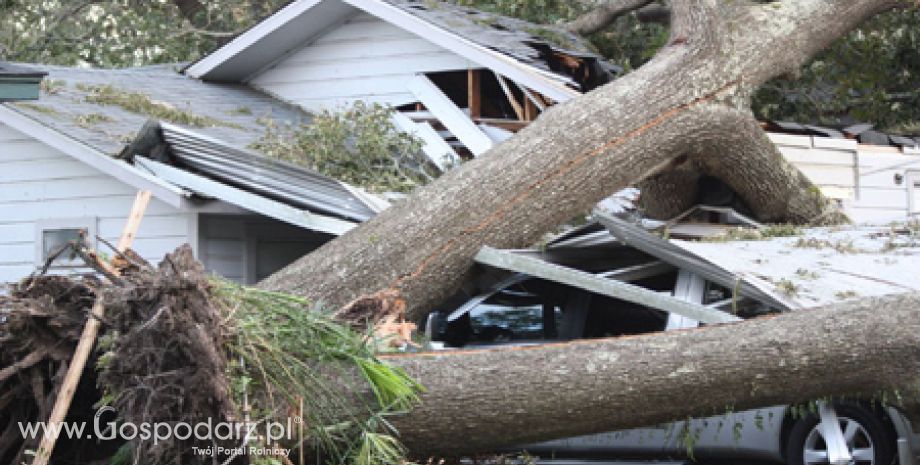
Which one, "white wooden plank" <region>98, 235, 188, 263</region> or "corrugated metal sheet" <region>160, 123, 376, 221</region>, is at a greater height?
"corrugated metal sheet" <region>160, 123, 376, 221</region>

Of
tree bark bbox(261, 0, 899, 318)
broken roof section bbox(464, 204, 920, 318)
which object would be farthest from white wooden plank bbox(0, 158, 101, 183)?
broken roof section bbox(464, 204, 920, 318)

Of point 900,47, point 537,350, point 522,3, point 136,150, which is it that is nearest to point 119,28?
point 522,3

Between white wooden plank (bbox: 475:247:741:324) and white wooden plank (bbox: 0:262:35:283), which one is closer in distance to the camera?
white wooden plank (bbox: 475:247:741:324)

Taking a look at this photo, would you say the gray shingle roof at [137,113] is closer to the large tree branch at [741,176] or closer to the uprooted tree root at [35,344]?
the large tree branch at [741,176]

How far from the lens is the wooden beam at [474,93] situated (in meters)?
13.1


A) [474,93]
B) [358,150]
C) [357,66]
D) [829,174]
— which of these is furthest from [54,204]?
[829,174]

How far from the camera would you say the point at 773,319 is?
6977mm

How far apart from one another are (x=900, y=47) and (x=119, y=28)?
11101 millimetres

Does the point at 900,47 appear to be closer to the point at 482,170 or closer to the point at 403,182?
the point at 403,182

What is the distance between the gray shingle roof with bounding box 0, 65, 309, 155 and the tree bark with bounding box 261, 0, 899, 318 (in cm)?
311

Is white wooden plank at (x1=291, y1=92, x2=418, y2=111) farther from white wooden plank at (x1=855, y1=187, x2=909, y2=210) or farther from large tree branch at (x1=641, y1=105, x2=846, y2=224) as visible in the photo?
white wooden plank at (x1=855, y1=187, x2=909, y2=210)

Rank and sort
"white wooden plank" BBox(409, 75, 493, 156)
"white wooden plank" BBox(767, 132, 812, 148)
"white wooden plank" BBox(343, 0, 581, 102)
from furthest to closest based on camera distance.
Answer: "white wooden plank" BBox(409, 75, 493, 156) → "white wooden plank" BBox(343, 0, 581, 102) → "white wooden plank" BBox(767, 132, 812, 148)

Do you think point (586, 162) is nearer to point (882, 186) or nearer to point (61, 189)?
point (882, 186)

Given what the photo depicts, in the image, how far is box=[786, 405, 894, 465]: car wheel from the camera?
786 centimetres
